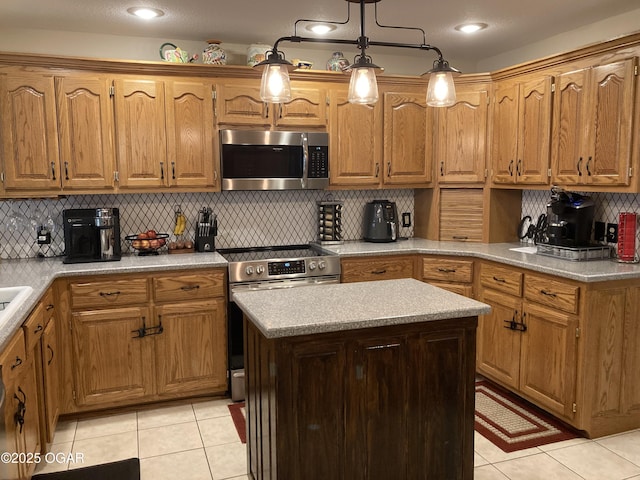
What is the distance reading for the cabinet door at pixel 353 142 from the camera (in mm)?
4086

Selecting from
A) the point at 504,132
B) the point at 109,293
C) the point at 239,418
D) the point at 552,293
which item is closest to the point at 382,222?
the point at 504,132

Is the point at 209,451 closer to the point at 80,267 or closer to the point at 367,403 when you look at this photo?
the point at 367,403

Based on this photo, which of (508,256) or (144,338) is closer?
(144,338)

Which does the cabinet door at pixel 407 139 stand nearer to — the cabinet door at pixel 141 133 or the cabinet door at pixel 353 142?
the cabinet door at pixel 353 142

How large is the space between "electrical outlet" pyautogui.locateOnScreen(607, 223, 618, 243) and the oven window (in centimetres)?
214

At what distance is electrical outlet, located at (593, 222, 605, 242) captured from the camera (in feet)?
11.9

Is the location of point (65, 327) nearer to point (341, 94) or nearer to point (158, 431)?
point (158, 431)

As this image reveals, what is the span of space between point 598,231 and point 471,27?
1626 mm

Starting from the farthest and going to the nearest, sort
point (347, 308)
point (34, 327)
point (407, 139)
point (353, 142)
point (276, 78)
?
point (407, 139) → point (353, 142) → point (34, 327) → point (347, 308) → point (276, 78)

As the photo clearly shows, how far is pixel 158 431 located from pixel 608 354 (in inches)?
→ 104

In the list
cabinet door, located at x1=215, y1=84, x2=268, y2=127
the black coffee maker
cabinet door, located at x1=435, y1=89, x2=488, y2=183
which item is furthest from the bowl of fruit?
the black coffee maker

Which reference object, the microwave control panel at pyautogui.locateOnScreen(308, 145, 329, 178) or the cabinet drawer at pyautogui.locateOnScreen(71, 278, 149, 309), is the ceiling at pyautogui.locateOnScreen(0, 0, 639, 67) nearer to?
the microwave control panel at pyautogui.locateOnScreen(308, 145, 329, 178)

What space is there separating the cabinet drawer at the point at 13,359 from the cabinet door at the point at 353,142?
2.43 metres

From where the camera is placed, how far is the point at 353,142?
4156mm
